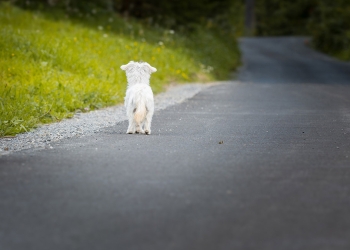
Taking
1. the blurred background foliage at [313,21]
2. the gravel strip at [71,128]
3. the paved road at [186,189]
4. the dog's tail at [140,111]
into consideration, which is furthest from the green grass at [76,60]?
the blurred background foliage at [313,21]

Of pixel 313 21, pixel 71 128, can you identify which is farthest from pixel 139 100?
pixel 313 21

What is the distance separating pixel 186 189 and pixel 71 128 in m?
5.78

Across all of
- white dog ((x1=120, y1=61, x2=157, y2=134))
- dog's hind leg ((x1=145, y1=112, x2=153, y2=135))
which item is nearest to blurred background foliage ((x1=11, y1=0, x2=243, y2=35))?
white dog ((x1=120, y1=61, x2=157, y2=134))

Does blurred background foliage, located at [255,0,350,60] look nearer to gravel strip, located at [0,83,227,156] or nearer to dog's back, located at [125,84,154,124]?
gravel strip, located at [0,83,227,156]

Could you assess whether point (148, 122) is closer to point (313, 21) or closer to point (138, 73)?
point (138, 73)

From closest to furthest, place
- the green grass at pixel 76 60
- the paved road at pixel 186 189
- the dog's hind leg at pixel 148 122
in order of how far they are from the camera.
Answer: the paved road at pixel 186 189 → the dog's hind leg at pixel 148 122 → the green grass at pixel 76 60

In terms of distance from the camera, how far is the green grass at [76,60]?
15.0 metres

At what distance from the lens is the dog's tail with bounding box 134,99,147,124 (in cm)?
1127

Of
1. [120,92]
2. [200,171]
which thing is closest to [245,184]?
[200,171]

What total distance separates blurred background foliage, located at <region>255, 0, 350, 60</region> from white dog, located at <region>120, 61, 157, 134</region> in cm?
3842

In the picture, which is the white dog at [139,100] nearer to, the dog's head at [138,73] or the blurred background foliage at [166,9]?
the dog's head at [138,73]

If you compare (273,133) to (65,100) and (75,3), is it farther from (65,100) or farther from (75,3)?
(75,3)

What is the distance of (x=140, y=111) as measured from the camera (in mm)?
11273

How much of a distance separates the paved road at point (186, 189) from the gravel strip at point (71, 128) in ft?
1.52
